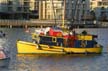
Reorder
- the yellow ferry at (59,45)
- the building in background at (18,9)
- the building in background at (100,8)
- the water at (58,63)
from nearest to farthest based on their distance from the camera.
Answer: the water at (58,63) → the yellow ferry at (59,45) → the building in background at (18,9) → the building in background at (100,8)

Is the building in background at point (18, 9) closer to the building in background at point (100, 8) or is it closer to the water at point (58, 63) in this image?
the building in background at point (100, 8)

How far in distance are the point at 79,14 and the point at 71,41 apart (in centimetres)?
10829

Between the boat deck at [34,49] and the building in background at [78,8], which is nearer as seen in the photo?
the boat deck at [34,49]

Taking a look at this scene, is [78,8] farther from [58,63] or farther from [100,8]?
[58,63]

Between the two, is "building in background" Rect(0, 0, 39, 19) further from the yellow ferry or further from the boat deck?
the boat deck

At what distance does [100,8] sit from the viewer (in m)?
192

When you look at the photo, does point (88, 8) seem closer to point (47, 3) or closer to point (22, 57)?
point (47, 3)

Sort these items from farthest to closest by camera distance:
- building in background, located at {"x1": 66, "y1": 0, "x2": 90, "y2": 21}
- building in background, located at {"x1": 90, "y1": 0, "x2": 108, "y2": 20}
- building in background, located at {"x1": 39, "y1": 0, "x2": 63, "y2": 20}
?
building in background, located at {"x1": 90, "y1": 0, "x2": 108, "y2": 20} < building in background, located at {"x1": 39, "y1": 0, "x2": 63, "y2": 20} < building in background, located at {"x1": 66, "y1": 0, "x2": 90, "y2": 21}

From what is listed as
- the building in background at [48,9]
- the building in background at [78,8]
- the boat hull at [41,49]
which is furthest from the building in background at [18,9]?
the boat hull at [41,49]

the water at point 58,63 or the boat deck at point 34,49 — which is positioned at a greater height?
the boat deck at point 34,49

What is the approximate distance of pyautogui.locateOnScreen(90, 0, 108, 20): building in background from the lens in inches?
7330

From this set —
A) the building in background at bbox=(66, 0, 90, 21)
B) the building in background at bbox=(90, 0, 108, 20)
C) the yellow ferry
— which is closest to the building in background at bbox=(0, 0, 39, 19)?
the building in background at bbox=(66, 0, 90, 21)

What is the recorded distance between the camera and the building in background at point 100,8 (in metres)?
186

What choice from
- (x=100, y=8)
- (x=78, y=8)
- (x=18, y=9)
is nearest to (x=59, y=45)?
(x=78, y=8)
